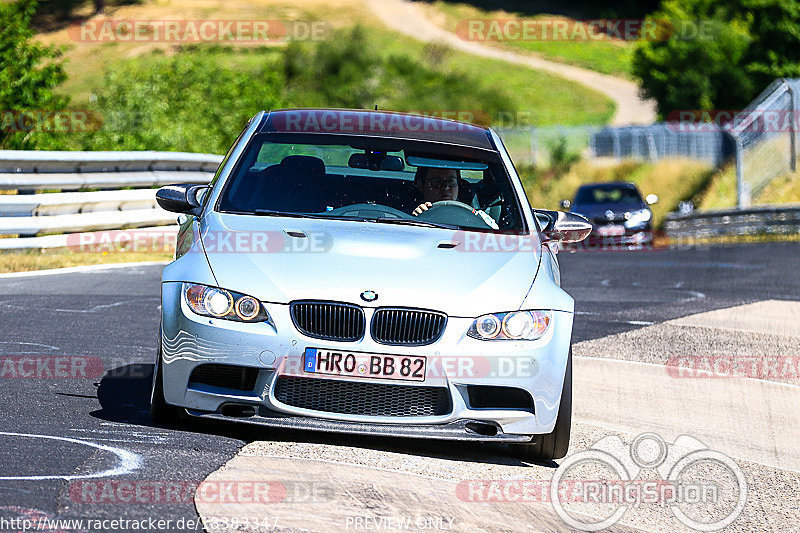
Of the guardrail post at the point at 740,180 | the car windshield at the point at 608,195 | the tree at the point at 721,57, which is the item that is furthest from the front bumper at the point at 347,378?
the tree at the point at 721,57

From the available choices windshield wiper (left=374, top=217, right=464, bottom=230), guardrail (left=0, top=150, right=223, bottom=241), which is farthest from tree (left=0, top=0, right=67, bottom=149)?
windshield wiper (left=374, top=217, right=464, bottom=230)

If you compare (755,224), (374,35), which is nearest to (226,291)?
(755,224)

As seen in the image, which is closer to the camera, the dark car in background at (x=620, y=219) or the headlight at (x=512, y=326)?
the headlight at (x=512, y=326)

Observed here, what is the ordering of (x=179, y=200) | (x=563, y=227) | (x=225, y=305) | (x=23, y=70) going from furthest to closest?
(x=23, y=70)
(x=563, y=227)
(x=179, y=200)
(x=225, y=305)

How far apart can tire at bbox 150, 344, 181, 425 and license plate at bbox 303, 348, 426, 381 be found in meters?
0.73

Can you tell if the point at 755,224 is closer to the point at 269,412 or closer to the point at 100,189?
the point at 100,189

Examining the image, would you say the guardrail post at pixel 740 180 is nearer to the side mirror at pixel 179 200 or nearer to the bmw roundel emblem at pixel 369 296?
the side mirror at pixel 179 200

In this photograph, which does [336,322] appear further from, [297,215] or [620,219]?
[620,219]

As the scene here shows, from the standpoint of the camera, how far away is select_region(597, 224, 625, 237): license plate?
26.5 m

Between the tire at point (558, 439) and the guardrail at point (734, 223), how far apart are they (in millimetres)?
23537

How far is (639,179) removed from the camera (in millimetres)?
44719

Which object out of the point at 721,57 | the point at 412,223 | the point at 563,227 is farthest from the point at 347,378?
the point at 721,57

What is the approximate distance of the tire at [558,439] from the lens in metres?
6.00

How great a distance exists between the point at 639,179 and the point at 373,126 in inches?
1509
